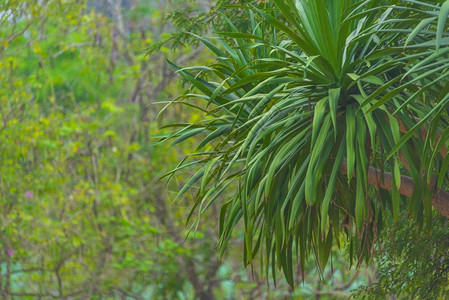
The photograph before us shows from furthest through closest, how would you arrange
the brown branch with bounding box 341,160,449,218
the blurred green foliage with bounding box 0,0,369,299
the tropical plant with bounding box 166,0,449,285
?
1. the blurred green foliage with bounding box 0,0,369,299
2. the brown branch with bounding box 341,160,449,218
3. the tropical plant with bounding box 166,0,449,285

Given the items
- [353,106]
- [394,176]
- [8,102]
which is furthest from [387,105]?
[8,102]

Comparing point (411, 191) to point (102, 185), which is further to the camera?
point (102, 185)

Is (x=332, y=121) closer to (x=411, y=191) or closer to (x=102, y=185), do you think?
(x=411, y=191)

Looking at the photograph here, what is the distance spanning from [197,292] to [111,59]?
3.08 metres

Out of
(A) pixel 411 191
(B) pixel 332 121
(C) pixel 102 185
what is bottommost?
(C) pixel 102 185

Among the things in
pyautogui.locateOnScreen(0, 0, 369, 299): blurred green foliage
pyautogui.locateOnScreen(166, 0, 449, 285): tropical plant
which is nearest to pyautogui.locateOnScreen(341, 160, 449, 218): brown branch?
pyautogui.locateOnScreen(166, 0, 449, 285): tropical plant

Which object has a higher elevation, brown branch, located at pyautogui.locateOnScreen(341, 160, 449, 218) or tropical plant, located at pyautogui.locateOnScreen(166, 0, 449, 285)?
tropical plant, located at pyautogui.locateOnScreen(166, 0, 449, 285)

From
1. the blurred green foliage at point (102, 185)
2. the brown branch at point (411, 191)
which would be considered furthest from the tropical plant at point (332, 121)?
the blurred green foliage at point (102, 185)

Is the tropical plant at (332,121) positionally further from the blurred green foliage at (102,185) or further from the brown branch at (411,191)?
the blurred green foliage at (102,185)

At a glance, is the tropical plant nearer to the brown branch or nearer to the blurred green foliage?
the brown branch

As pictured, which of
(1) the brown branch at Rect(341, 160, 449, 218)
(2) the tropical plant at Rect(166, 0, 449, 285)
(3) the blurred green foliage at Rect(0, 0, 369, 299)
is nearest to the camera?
(2) the tropical plant at Rect(166, 0, 449, 285)

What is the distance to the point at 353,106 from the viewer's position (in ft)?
12.3

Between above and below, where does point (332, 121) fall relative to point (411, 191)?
above

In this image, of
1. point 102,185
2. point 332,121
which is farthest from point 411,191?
point 102,185
